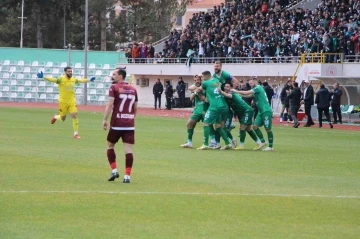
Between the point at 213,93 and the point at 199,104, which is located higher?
the point at 213,93

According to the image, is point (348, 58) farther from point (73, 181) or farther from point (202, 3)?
point (202, 3)

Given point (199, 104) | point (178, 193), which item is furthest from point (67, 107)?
point (178, 193)

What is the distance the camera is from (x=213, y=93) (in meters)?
23.0

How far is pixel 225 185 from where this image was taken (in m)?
15.3

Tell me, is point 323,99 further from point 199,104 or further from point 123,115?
point 123,115

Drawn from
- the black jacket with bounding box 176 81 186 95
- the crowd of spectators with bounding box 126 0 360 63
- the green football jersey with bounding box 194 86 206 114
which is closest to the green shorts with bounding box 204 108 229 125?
the green football jersey with bounding box 194 86 206 114

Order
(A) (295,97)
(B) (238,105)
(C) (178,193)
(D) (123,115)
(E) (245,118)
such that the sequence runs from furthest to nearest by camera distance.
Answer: (A) (295,97), (E) (245,118), (B) (238,105), (D) (123,115), (C) (178,193)

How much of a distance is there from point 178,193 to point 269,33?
130 feet

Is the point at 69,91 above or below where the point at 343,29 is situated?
below

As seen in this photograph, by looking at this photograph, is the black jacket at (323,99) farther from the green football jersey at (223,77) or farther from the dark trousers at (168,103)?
the dark trousers at (168,103)

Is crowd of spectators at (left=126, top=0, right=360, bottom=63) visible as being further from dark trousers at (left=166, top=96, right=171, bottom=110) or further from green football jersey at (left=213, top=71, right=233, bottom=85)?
green football jersey at (left=213, top=71, right=233, bottom=85)

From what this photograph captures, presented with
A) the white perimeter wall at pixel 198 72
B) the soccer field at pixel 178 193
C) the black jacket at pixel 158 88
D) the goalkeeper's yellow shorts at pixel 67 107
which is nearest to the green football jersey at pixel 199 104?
the soccer field at pixel 178 193

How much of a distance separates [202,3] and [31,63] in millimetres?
41735

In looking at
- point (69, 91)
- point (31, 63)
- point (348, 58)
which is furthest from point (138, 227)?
point (31, 63)
